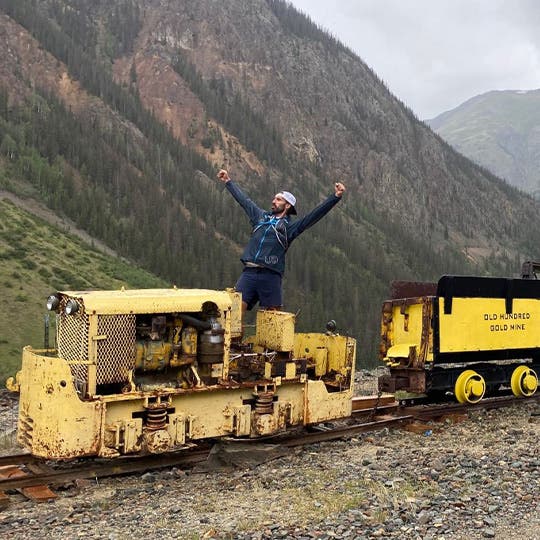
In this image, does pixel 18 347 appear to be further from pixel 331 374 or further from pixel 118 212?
pixel 118 212

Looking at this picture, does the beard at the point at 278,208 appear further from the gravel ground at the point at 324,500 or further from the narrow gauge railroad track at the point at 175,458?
the gravel ground at the point at 324,500

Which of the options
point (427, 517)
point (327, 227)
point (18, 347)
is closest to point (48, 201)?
point (18, 347)

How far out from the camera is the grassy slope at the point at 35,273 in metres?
28.8

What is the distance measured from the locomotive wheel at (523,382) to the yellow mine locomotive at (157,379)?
139 inches

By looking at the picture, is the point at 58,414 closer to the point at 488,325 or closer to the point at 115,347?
the point at 115,347

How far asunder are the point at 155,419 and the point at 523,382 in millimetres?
6376

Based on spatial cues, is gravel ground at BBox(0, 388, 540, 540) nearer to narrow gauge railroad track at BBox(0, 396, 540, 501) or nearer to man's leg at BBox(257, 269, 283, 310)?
narrow gauge railroad track at BBox(0, 396, 540, 501)

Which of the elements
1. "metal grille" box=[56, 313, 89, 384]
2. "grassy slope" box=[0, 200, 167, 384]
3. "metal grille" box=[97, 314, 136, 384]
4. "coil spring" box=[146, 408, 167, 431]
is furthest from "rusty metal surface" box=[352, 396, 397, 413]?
"grassy slope" box=[0, 200, 167, 384]

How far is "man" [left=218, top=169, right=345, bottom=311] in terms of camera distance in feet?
26.4

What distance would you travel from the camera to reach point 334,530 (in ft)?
16.5

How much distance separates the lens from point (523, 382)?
10016mm

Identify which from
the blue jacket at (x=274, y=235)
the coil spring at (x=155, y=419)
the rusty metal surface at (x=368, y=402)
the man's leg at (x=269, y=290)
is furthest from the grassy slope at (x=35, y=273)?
the coil spring at (x=155, y=419)

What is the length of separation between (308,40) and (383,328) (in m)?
118

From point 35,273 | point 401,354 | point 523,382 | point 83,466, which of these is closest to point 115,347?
point 83,466
